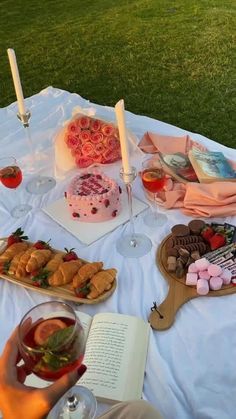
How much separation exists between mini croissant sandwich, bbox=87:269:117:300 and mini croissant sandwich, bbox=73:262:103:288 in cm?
2

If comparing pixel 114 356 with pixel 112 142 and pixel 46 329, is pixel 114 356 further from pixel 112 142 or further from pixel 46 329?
pixel 112 142

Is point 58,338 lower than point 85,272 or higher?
higher

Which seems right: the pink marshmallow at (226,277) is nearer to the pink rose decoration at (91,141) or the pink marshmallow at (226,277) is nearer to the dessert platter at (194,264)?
the dessert platter at (194,264)

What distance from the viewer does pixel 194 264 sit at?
5.66 feet

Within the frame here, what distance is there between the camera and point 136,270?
185 centimetres

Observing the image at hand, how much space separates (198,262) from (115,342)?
0.41 meters

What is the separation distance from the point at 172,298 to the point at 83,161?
3.45 ft

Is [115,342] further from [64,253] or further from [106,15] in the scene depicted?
[106,15]

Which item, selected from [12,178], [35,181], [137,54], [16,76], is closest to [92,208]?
[12,178]

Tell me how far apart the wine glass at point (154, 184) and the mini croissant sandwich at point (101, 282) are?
14.5 inches

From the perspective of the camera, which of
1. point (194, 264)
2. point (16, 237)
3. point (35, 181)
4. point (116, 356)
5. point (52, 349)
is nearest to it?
point (52, 349)

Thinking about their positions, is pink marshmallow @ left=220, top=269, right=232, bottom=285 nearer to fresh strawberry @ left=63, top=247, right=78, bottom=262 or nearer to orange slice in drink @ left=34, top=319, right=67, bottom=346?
fresh strawberry @ left=63, top=247, right=78, bottom=262

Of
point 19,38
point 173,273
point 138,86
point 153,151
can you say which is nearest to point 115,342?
point 173,273

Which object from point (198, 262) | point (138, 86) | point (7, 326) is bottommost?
point (138, 86)
